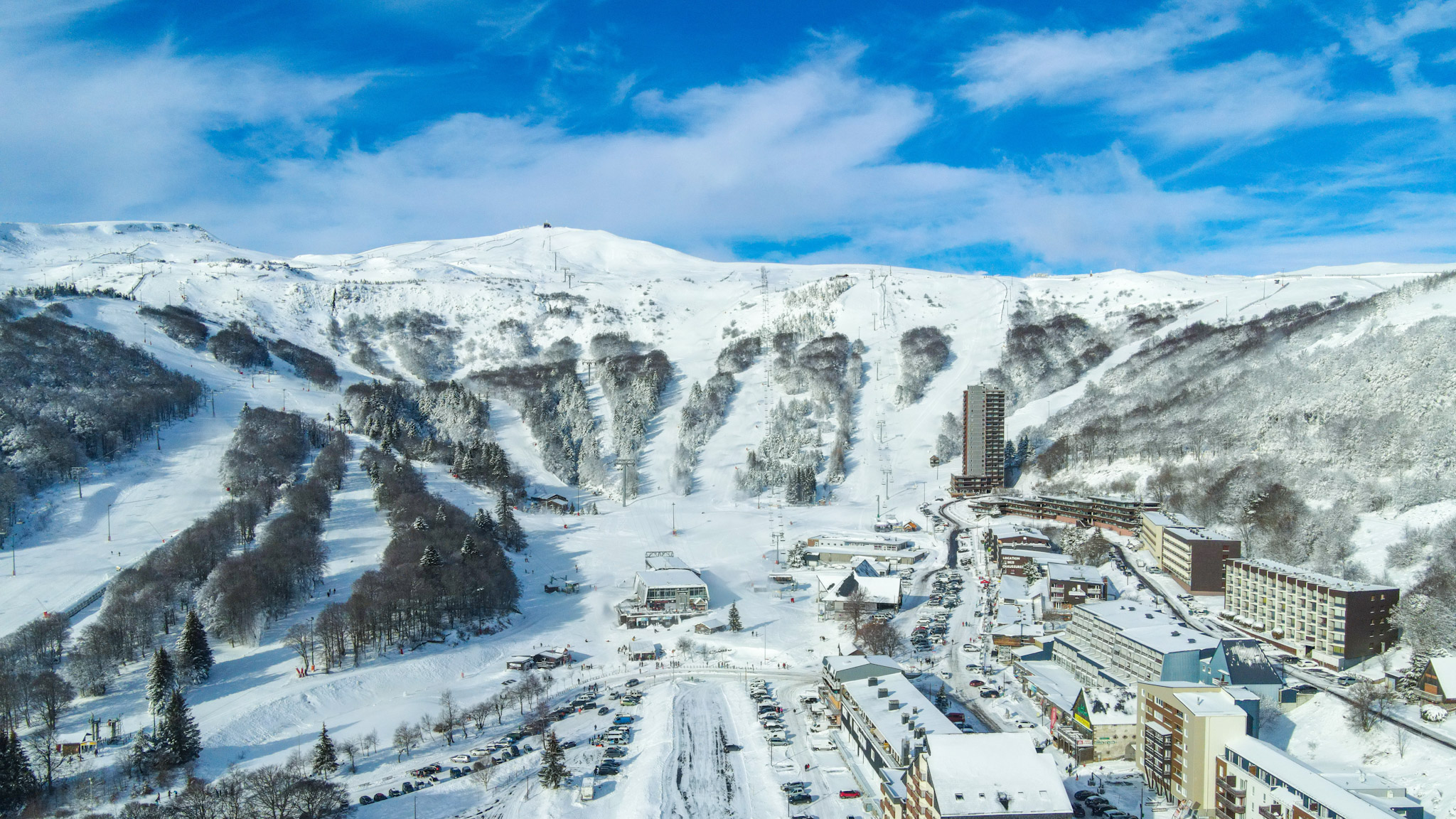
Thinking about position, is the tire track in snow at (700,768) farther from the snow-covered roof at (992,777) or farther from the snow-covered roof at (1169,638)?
the snow-covered roof at (1169,638)

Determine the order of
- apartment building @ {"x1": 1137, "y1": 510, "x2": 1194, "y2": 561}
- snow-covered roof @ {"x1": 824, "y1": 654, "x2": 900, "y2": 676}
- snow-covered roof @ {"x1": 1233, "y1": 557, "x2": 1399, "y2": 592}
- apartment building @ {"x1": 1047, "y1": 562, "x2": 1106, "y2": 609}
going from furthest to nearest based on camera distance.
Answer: apartment building @ {"x1": 1137, "y1": 510, "x2": 1194, "y2": 561} < apartment building @ {"x1": 1047, "y1": 562, "x2": 1106, "y2": 609} < snow-covered roof @ {"x1": 1233, "y1": 557, "x2": 1399, "y2": 592} < snow-covered roof @ {"x1": 824, "y1": 654, "x2": 900, "y2": 676}

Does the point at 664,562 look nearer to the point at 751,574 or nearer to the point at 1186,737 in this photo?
the point at 751,574

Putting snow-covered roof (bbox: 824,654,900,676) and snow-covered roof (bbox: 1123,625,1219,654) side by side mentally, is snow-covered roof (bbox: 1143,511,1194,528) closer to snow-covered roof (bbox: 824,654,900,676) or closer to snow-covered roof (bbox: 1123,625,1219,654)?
snow-covered roof (bbox: 1123,625,1219,654)

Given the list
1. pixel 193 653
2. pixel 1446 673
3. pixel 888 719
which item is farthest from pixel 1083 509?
pixel 193 653

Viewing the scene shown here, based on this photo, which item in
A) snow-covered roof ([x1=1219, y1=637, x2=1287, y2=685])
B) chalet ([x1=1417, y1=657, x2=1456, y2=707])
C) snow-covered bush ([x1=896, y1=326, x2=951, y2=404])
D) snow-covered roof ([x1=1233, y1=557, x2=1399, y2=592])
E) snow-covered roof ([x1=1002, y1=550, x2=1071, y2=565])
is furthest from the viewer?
snow-covered bush ([x1=896, y1=326, x2=951, y2=404])

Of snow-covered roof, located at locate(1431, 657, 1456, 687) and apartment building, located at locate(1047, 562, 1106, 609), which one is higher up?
snow-covered roof, located at locate(1431, 657, 1456, 687)

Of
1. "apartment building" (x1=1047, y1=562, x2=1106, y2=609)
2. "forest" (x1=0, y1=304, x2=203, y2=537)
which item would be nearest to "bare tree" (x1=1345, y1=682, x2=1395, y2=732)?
"apartment building" (x1=1047, y1=562, x2=1106, y2=609)
